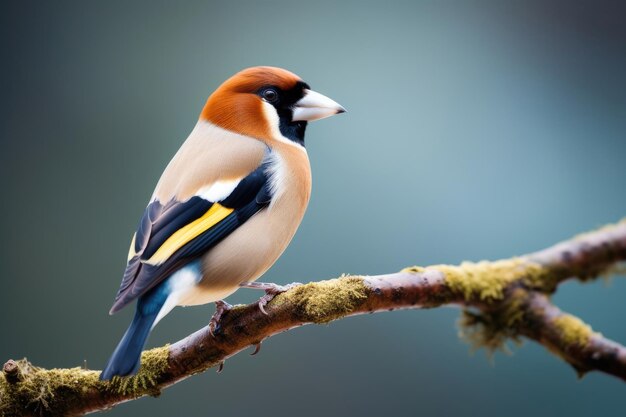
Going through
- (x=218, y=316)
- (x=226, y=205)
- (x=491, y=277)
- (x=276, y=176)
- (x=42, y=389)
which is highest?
(x=276, y=176)

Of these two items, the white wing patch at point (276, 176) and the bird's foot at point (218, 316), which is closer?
the bird's foot at point (218, 316)

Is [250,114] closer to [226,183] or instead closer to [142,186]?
[226,183]

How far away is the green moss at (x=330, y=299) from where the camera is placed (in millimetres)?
1846

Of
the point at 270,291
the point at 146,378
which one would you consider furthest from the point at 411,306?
the point at 146,378

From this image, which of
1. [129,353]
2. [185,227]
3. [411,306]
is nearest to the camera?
[129,353]

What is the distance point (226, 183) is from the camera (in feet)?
7.33

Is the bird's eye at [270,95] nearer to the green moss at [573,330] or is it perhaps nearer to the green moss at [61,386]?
the green moss at [61,386]

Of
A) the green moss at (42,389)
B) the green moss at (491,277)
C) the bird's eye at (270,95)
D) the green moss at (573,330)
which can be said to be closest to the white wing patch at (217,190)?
the bird's eye at (270,95)

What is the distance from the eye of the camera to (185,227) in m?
2.10

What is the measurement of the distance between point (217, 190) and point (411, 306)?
0.71 meters

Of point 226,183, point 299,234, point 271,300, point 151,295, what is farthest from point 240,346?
point 299,234

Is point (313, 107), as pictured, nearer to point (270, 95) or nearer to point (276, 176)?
point (270, 95)

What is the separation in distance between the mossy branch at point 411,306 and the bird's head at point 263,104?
2.19 ft

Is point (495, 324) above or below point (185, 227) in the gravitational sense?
below
